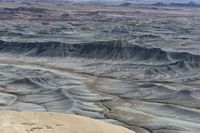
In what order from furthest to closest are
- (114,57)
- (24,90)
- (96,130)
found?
(114,57) → (24,90) → (96,130)

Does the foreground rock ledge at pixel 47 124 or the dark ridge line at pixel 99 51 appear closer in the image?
the foreground rock ledge at pixel 47 124

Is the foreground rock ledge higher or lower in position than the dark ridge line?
higher

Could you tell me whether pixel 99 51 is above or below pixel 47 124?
below

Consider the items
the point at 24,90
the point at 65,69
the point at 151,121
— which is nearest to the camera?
the point at 151,121

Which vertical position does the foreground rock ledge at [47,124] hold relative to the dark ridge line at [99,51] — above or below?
above

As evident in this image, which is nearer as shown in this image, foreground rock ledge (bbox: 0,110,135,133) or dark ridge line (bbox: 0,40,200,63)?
foreground rock ledge (bbox: 0,110,135,133)

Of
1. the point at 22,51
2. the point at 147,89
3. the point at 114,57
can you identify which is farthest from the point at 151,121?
the point at 22,51

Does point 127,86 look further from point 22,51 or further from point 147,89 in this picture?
point 22,51

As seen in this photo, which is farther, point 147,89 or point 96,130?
point 147,89
